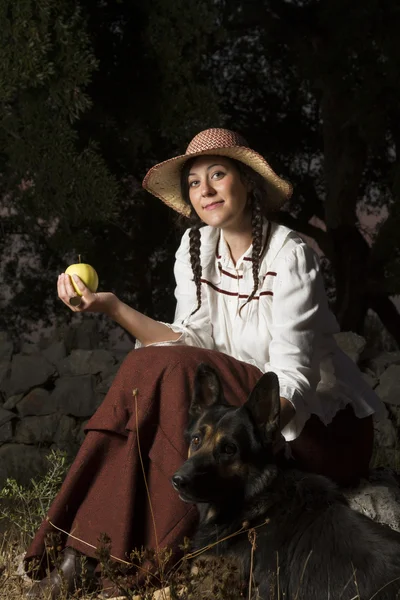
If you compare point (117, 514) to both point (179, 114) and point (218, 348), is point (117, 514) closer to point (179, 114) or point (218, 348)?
point (218, 348)

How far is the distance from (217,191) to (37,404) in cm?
431

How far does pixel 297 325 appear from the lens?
402 centimetres

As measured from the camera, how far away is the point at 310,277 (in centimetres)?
414

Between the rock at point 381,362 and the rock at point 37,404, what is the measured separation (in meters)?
2.77

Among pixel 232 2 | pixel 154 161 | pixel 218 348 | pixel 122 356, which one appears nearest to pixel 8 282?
pixel 154 161

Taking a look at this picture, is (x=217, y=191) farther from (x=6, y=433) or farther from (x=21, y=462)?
(x=6, y=433)

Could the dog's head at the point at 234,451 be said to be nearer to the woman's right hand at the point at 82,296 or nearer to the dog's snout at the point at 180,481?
the dog's snout at the point at 180,481

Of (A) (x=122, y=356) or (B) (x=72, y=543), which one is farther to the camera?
(A) (x=122, y=356)

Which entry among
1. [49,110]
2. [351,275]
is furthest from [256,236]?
[351,275]

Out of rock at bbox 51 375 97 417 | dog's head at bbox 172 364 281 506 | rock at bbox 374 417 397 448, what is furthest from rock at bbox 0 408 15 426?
dog's head at bbox 172 364 281 506

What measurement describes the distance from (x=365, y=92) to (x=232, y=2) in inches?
77.3

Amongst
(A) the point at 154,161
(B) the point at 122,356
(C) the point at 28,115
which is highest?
(C) the point at 28,115

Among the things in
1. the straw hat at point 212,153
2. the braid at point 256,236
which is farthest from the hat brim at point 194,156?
the braid at point 256,236

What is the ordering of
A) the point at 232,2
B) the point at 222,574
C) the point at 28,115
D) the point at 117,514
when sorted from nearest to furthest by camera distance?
the point at 222,574 → the point at 117,514 → the point at 28,115 → the point at 232,2
